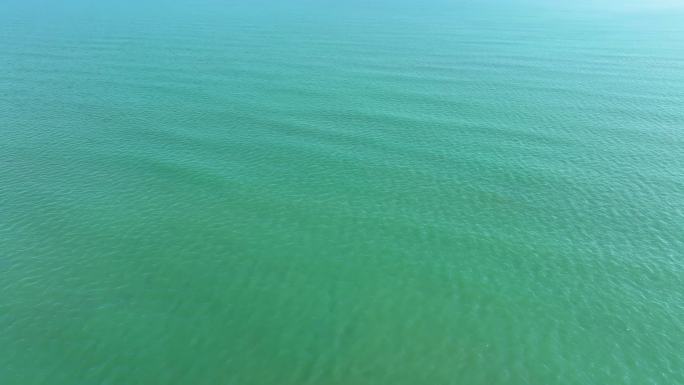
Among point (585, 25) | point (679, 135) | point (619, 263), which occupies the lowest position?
point (619, 263)

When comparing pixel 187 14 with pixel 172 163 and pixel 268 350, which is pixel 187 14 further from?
pixel 268 350

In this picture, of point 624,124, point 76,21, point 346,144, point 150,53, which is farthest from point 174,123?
point 76,21

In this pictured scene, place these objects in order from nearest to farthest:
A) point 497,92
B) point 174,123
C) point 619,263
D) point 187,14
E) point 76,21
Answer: point 619,263 < point 174,123 < point 497,92 < point 76,21 < point 187,14

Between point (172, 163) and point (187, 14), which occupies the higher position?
point (187, 14)

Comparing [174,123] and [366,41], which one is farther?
[366,41]

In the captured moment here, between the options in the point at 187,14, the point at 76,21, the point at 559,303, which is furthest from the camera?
the point at 187,14

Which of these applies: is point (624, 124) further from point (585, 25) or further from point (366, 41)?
point (585, 25)
